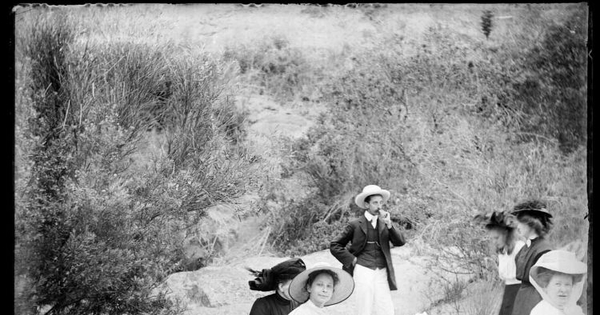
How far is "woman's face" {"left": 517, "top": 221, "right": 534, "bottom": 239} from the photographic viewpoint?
9281 millimetres

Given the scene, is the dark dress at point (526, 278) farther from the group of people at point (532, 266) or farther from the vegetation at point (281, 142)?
the vegetation at point (281, 142)

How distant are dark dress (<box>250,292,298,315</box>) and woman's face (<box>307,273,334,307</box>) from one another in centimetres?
19

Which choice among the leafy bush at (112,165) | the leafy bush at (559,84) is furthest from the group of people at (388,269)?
the leafy bush at (112,165)

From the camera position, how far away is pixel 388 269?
30.4ft

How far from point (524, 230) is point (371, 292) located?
1.69 metres

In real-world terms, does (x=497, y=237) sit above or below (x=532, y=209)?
below

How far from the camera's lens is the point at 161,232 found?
966 centimetres

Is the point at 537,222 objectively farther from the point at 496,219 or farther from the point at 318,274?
the point at 318,274

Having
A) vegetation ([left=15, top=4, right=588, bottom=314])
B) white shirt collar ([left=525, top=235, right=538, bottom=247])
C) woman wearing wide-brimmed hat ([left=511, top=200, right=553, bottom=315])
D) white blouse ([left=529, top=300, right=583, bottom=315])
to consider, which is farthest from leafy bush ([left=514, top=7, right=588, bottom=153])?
white blouse ([left=529, top=300, right=583, bottom=315])

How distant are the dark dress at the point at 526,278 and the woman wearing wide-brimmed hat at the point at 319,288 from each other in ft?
5.48

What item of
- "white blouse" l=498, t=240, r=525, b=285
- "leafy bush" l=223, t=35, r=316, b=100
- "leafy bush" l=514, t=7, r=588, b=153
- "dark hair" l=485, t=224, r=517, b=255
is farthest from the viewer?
"leafy bush" l=223, t=35, r=316, b=100

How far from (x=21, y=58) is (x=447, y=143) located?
4.59 metres

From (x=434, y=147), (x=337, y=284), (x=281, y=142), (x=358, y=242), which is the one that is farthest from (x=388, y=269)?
(x=281, y=142)

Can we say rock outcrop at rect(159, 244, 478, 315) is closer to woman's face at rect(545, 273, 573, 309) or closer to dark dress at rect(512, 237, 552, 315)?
dark dress at rect(512, 237, 552, 315)
